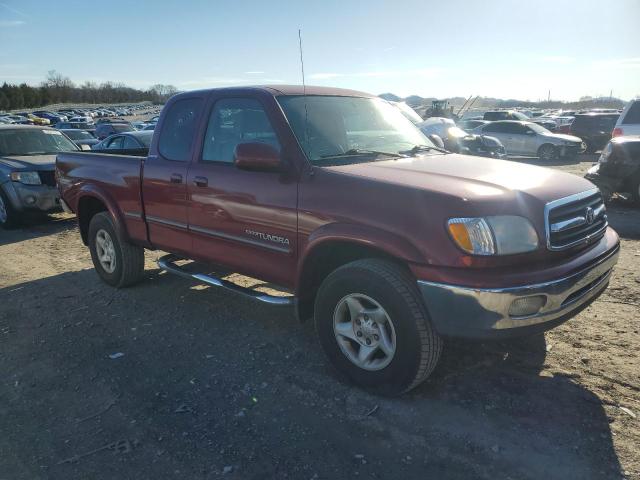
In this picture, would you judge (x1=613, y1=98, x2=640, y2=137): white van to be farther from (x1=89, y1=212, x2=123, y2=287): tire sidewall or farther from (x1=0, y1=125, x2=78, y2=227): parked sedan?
(x1=0, y1=125, x2=78, y2=227): parked sedan

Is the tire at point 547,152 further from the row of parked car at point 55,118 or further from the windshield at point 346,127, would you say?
the row of parked car at point 55,118

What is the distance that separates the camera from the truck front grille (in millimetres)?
8555

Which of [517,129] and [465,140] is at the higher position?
[517,129]

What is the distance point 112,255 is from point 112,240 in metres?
0.20

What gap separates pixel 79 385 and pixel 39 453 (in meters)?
0.76

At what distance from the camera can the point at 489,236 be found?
2.71 meters

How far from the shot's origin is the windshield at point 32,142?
9375 mm

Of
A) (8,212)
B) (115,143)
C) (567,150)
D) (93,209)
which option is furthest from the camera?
(567,150)

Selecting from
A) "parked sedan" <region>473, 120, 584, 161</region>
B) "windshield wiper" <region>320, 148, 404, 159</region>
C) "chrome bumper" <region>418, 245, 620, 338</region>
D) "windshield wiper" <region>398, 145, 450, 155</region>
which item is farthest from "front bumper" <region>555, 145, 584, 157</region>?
"chrome bumper" <region>418, 245, 620, 338</region>

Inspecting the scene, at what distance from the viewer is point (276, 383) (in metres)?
3.46

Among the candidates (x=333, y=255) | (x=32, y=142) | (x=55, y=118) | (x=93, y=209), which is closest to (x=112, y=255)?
(x=93, y=209)

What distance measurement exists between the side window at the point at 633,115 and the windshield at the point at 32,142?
40.5 feet

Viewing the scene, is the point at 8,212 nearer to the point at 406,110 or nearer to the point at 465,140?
the point at 406,110

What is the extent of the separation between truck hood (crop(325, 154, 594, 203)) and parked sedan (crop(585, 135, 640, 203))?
252 inches
